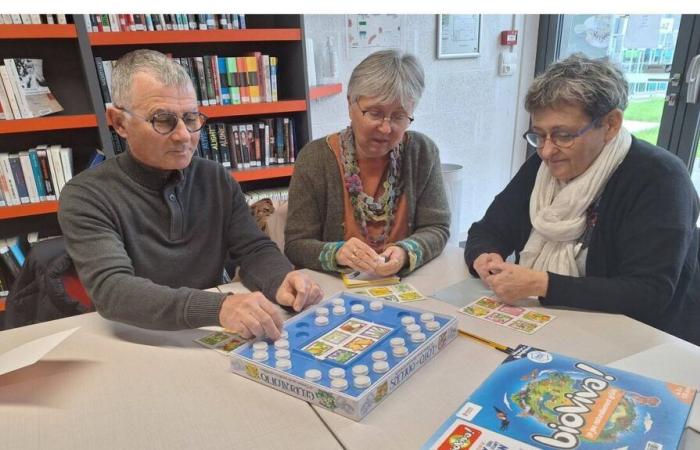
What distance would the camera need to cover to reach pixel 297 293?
114cm

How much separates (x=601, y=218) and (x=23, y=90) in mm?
2406

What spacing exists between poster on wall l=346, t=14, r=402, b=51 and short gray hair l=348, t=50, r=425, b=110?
5.44 feet

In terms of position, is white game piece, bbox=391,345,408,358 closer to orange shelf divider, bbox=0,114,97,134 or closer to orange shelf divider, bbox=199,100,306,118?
→ orange shelf divider, bbox=199,100,306,118

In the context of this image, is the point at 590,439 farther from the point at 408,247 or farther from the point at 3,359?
the point at 3,359

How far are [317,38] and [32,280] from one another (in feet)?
7.01

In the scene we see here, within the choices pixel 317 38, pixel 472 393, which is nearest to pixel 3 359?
pixel 472 393

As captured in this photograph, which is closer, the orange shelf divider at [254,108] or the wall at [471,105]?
the orange shelf divider at [254,108]

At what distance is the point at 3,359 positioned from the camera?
0.94 metres

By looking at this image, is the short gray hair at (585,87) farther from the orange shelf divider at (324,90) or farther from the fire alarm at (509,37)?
the fire alarm at (509,37)

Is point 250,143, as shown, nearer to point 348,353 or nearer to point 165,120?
point 165,120

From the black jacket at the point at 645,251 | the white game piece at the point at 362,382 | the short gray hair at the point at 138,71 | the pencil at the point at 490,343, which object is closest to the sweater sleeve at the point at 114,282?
the short gray hair at the point at 138,71

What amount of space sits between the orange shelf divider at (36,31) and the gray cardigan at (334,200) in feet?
4.31

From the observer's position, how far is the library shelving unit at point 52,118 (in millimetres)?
2109

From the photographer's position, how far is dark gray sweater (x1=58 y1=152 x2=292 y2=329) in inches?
41.6
